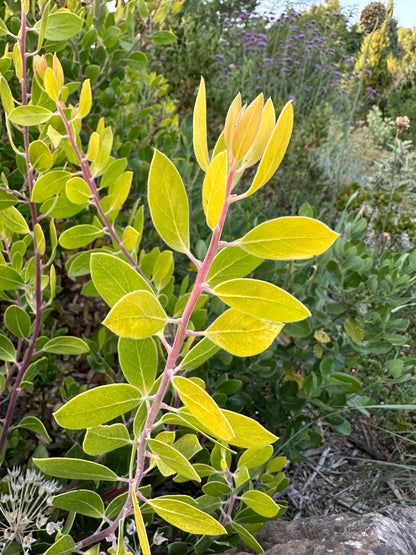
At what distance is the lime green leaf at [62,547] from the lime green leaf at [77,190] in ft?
1.80

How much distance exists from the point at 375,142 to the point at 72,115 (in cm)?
982

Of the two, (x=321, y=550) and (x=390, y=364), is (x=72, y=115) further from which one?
(x=390, y=364)

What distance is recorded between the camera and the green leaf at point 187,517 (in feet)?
2.20

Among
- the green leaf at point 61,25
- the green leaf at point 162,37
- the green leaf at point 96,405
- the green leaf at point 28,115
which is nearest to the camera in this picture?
the green leaf at point 96,405

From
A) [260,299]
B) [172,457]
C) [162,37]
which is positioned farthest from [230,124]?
[162,37]

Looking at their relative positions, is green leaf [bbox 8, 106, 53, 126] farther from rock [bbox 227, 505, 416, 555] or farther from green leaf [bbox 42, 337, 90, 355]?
rock [bbox 227, 505, 416, 555]

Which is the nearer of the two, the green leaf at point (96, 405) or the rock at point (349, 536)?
the green leaf at point (96, 405)

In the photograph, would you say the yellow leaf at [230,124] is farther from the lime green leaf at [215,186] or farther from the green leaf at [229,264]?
the green leaf at [229,264]

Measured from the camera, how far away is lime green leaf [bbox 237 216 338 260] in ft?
1.68

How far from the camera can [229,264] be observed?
682 mm

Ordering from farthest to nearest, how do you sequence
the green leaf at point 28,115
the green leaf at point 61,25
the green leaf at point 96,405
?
the green leaf at point 61,25, the green leaf at point 28,115, the green leaf at point 96,405

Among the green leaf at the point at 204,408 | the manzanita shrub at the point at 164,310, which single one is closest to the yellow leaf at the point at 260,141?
the manzanita shrub at the point at 164,310

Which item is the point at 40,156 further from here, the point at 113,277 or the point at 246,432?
the point at 246,432

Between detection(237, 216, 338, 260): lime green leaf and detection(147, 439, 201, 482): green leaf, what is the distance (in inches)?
10.3
